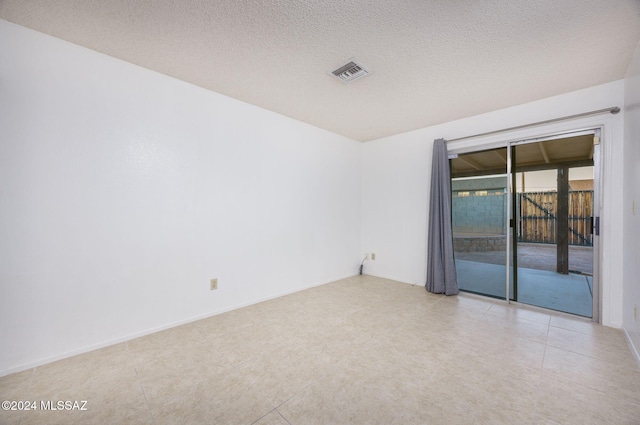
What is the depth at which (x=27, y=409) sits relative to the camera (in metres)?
1.41

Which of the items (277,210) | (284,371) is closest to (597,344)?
(284,371)

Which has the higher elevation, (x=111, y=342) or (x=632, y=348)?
(x=632, y=348)

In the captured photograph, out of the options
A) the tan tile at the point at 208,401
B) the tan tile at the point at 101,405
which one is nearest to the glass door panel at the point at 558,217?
the tan tile at the point at 208,401

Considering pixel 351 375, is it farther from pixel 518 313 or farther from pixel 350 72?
→ pixel 350 72

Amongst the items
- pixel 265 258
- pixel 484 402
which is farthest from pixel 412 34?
pixel 265 258

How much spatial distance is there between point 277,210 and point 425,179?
226 centimetres

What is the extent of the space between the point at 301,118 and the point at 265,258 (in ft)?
6.53

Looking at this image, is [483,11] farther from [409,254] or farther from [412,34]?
[409,254]

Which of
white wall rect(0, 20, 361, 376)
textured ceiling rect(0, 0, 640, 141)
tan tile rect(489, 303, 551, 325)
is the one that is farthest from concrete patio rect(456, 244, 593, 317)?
white wall rect(0, 20, 361, 376)

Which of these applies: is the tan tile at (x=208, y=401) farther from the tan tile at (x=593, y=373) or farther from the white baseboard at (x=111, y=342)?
the tan tile at (x=593, y=373)

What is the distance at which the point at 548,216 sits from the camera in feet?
14.0

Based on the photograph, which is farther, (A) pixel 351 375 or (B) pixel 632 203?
(B) pixel 632 203

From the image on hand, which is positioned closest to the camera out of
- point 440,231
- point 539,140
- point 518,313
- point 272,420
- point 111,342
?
point 272,420

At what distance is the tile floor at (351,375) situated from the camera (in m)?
1.38
